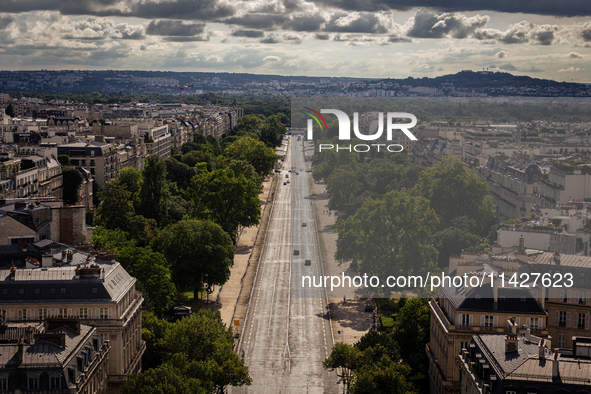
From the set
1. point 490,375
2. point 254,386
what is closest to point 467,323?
point 490,375

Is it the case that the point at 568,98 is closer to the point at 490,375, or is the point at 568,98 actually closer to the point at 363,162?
the point at 363,162

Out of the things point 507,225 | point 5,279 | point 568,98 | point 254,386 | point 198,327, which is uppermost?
point 568,98

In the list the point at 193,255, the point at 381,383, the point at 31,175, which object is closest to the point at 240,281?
the point at 193,255

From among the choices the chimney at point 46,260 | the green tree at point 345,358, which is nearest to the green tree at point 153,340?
the chimney at point 46,260

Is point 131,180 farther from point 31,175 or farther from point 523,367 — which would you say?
point 523,367

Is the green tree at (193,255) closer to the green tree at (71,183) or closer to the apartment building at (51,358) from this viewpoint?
the apartment building at (51,358)
